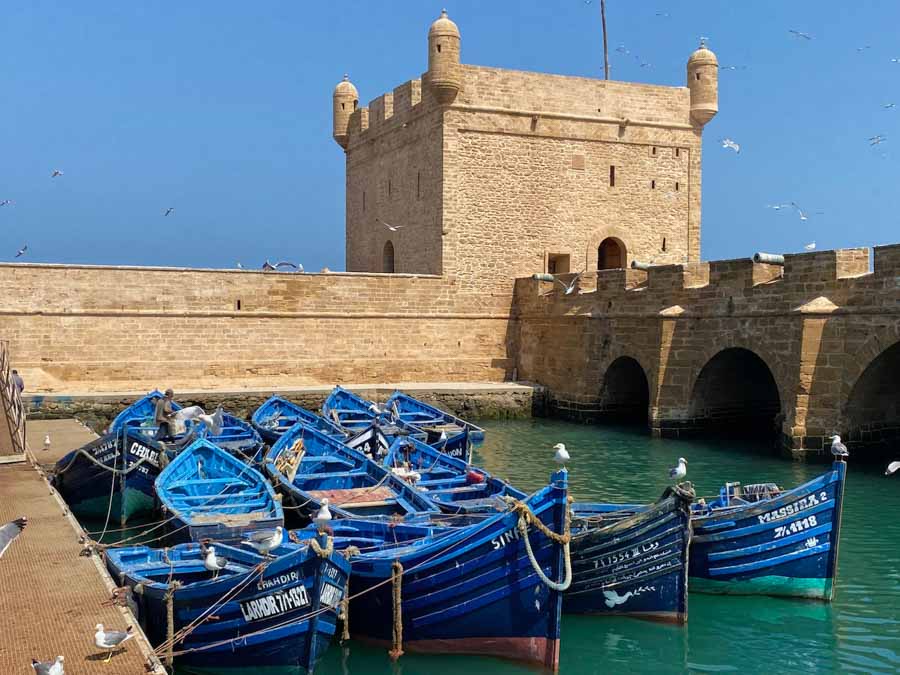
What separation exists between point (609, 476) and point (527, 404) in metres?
8.14

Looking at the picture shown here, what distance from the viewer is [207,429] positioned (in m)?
13.6

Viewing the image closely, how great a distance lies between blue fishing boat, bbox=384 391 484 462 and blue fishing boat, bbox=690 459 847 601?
5.91 metres

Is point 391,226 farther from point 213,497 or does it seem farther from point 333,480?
point 213,497

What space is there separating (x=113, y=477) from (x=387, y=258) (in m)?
17.7

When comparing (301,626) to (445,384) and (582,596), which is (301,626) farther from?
(445,384)

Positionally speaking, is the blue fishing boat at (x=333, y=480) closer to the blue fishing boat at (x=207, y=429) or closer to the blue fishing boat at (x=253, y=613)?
the blue fishing boat at (x=207, y=429)

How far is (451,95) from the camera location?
23734 millimetres

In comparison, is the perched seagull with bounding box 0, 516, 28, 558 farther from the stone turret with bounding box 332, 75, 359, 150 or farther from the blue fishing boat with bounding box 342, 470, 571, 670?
the stone turret with bounding box 332, 75, 359, 150

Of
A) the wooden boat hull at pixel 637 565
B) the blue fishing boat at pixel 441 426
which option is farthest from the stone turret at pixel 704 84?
the wooden boat hull at pixel 637 565

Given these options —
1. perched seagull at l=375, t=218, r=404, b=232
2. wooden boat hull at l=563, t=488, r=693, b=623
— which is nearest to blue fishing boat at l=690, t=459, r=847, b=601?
wooden boat hull at l=563, t=488, r=693, b=623

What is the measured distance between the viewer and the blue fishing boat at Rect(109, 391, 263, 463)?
41.2 feet

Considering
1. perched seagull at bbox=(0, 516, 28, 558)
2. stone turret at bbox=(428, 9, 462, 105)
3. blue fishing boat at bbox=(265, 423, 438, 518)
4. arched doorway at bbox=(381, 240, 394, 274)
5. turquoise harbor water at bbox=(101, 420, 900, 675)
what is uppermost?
stone turret at bbox=(428, 9, 462, 105)

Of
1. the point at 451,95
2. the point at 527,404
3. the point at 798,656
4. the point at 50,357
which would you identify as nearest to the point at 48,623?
the point at 798,656

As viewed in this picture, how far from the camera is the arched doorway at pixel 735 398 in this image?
1917 centimetres
